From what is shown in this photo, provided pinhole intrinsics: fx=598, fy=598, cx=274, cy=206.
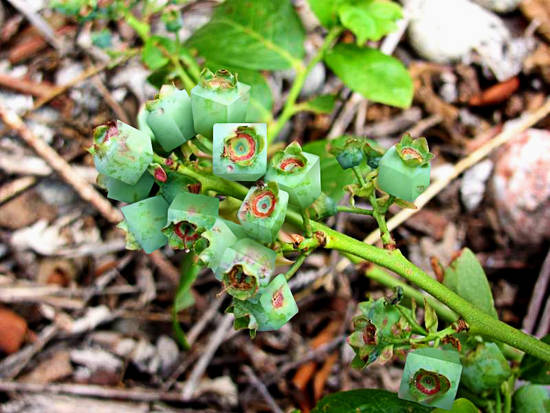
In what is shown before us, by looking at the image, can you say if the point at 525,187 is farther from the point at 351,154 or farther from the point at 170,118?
the point at 170,118

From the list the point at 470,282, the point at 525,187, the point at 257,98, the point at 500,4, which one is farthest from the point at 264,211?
the point at 500,4

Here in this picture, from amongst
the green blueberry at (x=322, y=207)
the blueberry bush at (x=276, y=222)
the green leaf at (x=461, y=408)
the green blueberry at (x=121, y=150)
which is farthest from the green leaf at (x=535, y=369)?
the green blueberry at (x=121, y=150)

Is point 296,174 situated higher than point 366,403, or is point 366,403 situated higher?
point 296,174

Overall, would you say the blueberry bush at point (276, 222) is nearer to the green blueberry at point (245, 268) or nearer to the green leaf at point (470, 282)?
the green blueberry at point (245, 268)

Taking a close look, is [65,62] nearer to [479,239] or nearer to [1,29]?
[1,29]

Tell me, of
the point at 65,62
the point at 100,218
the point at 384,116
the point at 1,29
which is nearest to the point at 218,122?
the point at 100,218

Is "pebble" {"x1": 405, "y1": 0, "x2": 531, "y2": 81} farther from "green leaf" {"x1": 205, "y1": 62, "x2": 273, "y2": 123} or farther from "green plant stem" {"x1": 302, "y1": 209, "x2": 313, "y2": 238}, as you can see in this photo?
"green plant stem" {"x1": 302, "y1": 209, "x2": 313, "y2": 238}
